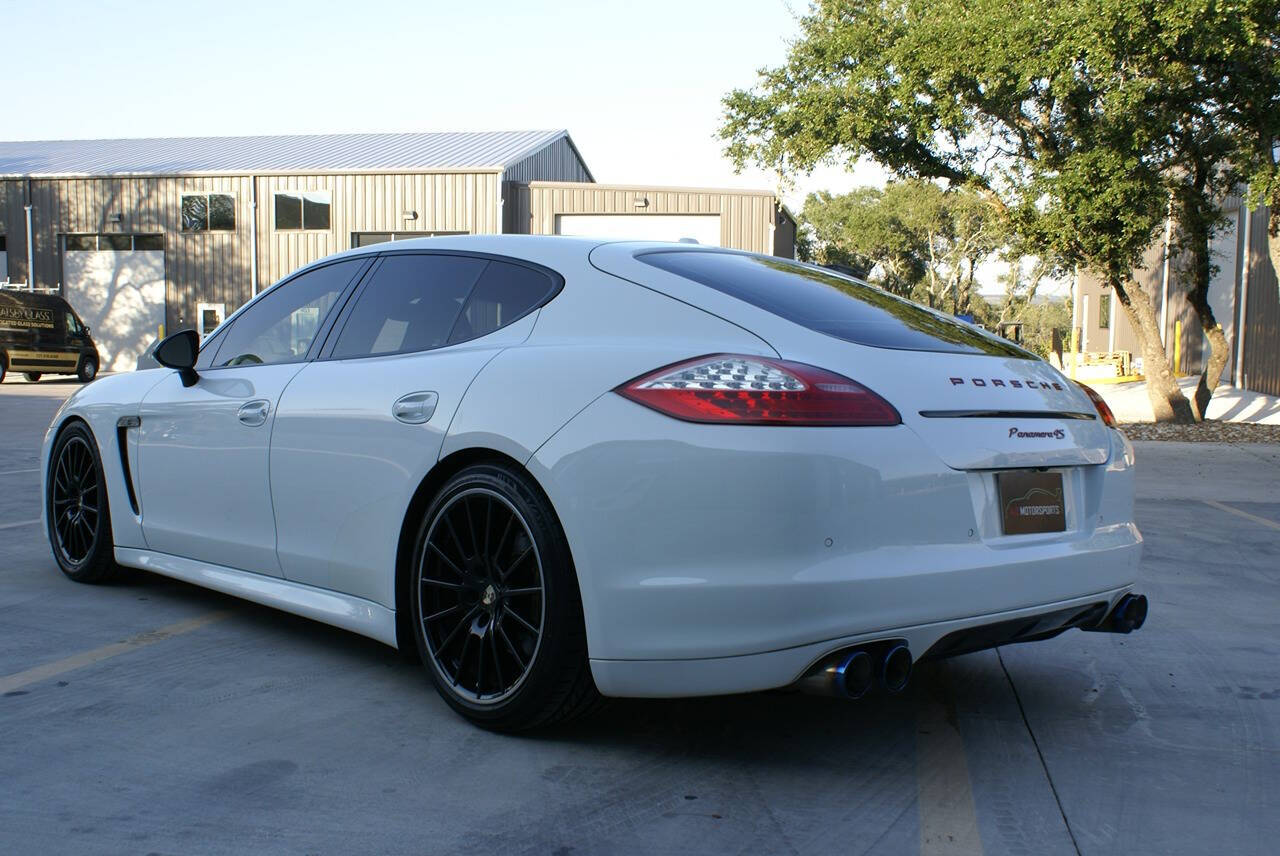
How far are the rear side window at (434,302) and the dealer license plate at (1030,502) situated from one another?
57.7 inches

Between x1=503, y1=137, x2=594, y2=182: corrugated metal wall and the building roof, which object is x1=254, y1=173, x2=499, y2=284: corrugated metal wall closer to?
the building roof

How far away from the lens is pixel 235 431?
14.4 ft

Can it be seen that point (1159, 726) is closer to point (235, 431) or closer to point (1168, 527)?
point (235, 431)

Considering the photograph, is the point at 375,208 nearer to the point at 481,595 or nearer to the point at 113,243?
the point at 113,243

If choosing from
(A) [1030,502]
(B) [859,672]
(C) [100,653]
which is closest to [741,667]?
(B) [859,672]

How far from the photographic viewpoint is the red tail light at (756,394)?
293 centimetres

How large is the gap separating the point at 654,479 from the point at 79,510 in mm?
3566

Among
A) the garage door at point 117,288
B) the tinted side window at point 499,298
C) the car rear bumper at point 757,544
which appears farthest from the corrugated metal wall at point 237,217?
the car rear bumper at point 757,544

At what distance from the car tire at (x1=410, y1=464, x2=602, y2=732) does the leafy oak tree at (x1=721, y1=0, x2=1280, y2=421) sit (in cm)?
1205

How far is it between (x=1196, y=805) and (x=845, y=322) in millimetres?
1554

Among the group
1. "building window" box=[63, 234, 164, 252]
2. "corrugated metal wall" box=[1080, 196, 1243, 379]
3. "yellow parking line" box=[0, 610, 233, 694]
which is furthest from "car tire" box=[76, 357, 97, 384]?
"yellow parking line" box=[0, 610, 233, 694]

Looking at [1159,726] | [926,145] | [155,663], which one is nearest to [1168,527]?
[1159,726]

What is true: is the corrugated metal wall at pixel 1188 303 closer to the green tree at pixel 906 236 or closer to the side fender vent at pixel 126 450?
the green tree at pixel 906 236

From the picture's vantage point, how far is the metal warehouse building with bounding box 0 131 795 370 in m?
35.5
